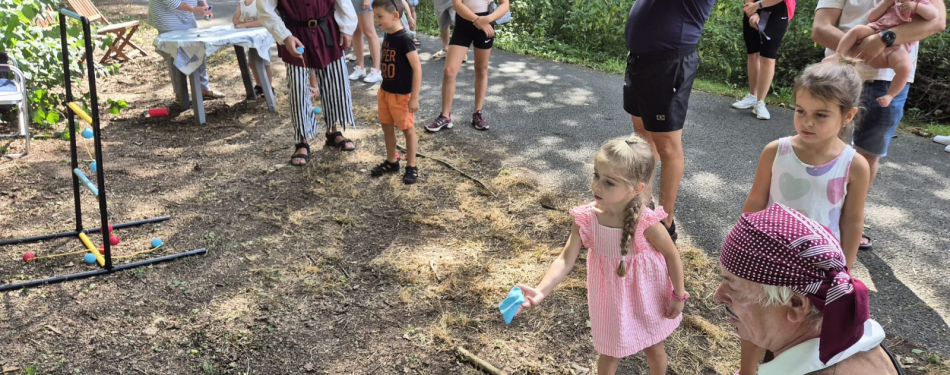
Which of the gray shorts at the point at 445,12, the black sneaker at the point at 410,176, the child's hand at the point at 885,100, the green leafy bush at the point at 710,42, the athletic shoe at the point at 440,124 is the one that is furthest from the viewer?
the gray shorts at the point at 445,12

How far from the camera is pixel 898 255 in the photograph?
3607 millimetres

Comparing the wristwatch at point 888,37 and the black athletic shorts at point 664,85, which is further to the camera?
the black athletic shorts at point 664,85

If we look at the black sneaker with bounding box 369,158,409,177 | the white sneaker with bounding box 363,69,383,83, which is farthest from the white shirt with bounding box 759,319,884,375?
the white sneaker with bounding box 363,69,383,83

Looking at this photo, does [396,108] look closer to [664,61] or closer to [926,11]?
[664,61]

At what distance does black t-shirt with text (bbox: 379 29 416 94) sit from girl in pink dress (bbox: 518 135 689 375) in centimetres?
247

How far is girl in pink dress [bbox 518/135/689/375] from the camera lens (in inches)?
85.8

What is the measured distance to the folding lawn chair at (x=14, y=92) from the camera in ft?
16.4

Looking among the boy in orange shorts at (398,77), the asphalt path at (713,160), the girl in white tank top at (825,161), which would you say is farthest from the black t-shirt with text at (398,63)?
the girl in white tank top at (825,161)

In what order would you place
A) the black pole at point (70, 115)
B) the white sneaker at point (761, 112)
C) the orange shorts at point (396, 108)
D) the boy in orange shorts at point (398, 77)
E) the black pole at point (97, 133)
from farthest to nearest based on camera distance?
the white sneaker at point (761, 112)
the orange shorts at point (396, 108)
the boy in orange shorts at point (398, 77)
the black pole at point (70, 115)
the black pole at point (97, 133)

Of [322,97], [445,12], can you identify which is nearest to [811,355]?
[322,97]

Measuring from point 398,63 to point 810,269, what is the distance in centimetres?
361

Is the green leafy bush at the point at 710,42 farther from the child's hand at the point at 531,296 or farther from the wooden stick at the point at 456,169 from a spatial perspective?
the child's hand at the point at 531,296

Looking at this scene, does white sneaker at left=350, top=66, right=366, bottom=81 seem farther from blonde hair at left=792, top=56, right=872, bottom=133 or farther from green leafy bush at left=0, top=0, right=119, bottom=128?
blonde hair at left=792, top=56, right=872, bottom=133

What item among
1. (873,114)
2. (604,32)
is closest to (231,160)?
(873,114)
